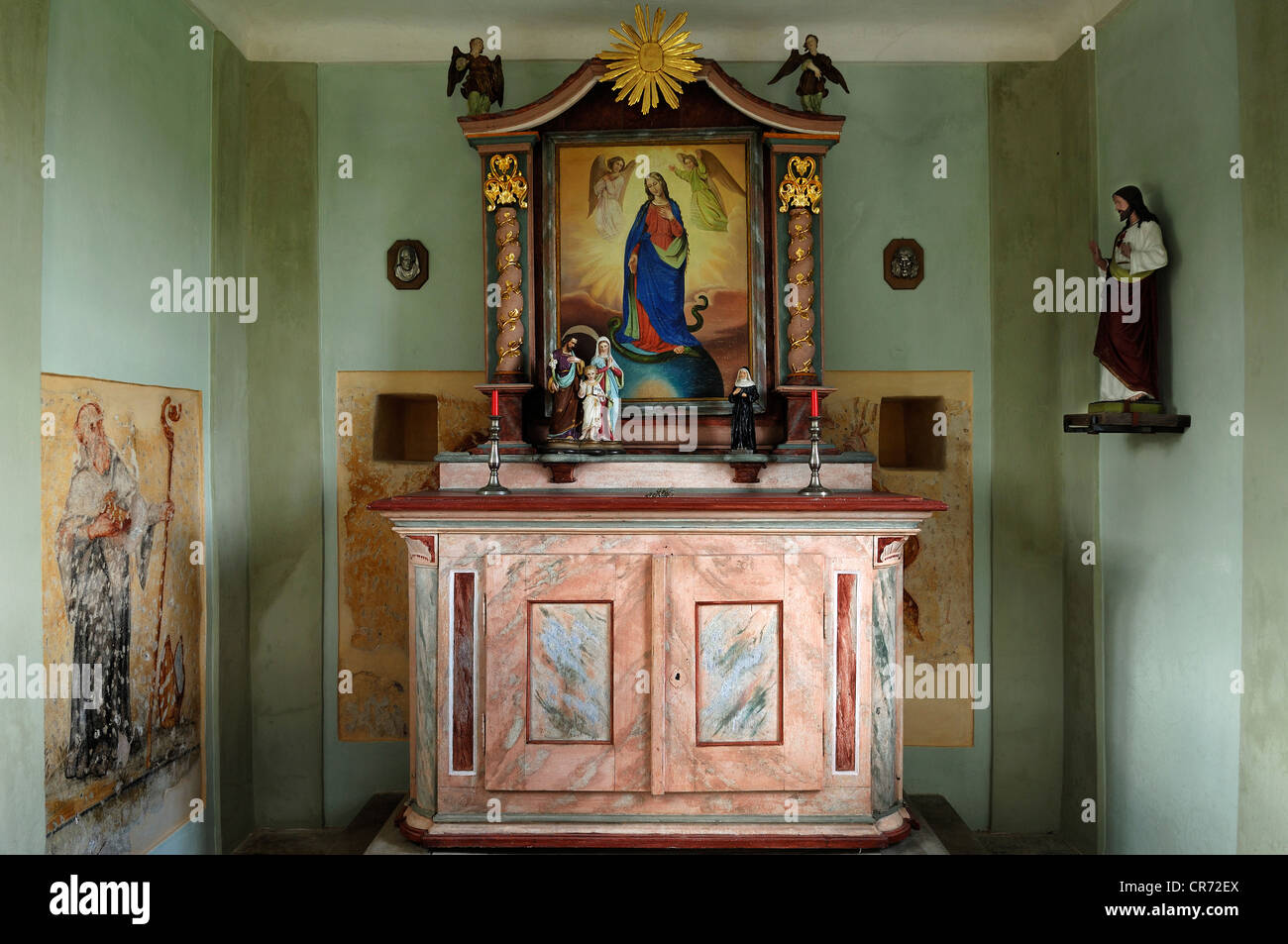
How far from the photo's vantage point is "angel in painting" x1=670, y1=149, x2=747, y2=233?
4.91m

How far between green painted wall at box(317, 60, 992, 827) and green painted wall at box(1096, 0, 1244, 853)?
0.77m

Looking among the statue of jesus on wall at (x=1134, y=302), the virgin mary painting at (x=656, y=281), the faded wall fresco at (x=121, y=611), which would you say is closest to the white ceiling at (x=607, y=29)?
the virgin mary painting at (x=656, y=281)

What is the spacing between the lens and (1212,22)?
149 inches

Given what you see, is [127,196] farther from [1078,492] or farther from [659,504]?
[1078,492]

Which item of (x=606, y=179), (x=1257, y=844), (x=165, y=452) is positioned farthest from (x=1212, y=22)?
(x=165, y=452)

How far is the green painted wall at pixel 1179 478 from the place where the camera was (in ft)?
12.1

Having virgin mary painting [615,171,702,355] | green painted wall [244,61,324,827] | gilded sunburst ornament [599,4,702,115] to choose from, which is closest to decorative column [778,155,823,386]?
virgin mary painting [615,171,702,355]

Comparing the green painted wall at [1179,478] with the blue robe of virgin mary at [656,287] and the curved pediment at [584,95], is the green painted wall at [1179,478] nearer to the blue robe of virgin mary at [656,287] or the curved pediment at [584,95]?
the curved pediment at [584,95]

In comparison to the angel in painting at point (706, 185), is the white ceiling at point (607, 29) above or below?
above

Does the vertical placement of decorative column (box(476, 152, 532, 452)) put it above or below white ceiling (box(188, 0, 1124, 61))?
below

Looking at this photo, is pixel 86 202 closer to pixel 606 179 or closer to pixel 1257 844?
pixel 606 179

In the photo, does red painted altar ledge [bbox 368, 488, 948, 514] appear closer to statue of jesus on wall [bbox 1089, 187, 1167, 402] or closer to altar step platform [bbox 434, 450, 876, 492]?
altar step platform [bbox 434, 450, 876, 492]

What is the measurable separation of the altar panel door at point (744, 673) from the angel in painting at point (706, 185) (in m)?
2.16

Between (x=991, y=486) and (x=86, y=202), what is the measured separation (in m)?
5.15
